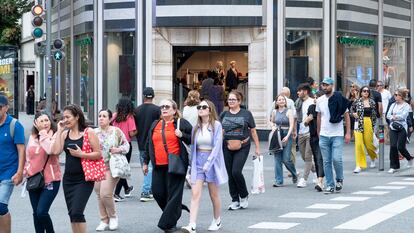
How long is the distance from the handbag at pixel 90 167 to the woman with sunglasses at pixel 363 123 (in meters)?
10.8

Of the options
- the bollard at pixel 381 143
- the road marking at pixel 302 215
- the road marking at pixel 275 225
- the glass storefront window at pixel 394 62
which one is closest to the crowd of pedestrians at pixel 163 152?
the road marking at pixel 275 225

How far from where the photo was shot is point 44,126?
11.1 meters

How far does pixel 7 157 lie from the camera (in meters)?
10.5

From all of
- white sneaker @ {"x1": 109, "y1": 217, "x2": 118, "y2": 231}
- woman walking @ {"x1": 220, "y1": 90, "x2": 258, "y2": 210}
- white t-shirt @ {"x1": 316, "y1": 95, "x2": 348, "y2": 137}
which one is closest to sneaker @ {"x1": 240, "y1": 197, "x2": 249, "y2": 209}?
woman walking @ {"x1": 220, "y1": 90, "x2": 258, "y2": 210}

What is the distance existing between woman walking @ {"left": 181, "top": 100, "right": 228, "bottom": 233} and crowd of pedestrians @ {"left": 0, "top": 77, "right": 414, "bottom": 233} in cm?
1

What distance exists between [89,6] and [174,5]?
3714 mm

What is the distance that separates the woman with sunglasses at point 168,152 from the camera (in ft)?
40.0

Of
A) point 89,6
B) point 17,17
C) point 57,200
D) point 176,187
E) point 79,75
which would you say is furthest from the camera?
point 17,17

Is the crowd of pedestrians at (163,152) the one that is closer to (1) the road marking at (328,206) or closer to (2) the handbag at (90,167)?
(2) the handbag at (90,167)

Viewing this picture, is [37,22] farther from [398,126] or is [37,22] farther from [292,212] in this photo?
[292,212]

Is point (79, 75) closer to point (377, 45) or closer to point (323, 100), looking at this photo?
point (377, 45)

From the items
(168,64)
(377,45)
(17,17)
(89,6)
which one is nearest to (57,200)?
(168,64)

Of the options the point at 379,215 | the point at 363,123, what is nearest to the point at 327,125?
the point at 379,215

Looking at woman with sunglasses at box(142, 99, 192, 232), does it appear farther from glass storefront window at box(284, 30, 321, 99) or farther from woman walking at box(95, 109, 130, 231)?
glass storefront window at box(284, 30, 321, 99)
